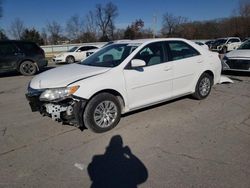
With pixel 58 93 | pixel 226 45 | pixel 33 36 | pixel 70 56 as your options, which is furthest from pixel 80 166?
pixel 33 36

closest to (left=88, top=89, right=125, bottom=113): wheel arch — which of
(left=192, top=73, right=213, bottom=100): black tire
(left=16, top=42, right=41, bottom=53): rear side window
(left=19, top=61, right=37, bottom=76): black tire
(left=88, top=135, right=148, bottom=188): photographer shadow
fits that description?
(left=88, top=135, right=148, bottom=188): photographer shadow

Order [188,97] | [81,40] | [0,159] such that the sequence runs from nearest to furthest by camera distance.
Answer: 1. [0,159]
2. [188,97]
3. [81,40]

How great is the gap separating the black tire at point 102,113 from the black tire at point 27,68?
29.2 ft

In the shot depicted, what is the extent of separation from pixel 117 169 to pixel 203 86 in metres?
3.73

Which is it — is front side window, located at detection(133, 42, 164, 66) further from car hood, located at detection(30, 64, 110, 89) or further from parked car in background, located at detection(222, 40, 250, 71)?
parked car in background, located at detection(222, 40, 250, 71)

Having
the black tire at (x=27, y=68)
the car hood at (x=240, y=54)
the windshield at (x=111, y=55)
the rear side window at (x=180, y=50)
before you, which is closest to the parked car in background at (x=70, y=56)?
the black tire at (x=27, y=68)

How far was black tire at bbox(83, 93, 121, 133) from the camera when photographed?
4162mm

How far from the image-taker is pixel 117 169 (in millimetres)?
3230

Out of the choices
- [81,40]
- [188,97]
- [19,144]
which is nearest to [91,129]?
[19,144]

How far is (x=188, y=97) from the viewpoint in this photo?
6.41 metres

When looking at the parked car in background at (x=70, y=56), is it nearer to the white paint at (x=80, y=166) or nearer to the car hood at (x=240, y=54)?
the car hood at (x=240, y=54)

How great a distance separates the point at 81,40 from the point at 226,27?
34.6 m

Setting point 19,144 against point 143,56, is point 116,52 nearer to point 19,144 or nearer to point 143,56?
point 143,56

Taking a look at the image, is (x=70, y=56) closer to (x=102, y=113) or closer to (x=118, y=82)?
(x=118, y=82)
